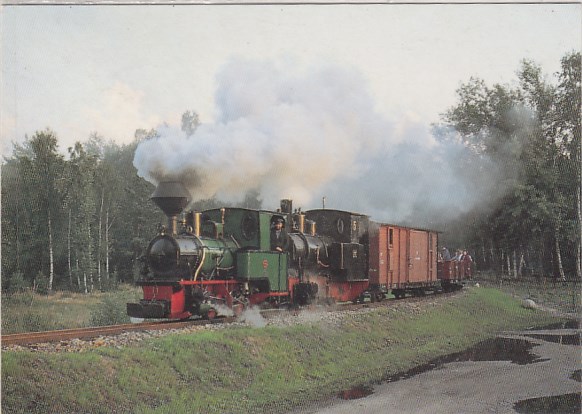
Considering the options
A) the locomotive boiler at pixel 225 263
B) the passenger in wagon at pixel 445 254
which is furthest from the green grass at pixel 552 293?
the locomotive boiler at pixel 225 263

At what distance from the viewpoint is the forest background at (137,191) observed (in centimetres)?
852

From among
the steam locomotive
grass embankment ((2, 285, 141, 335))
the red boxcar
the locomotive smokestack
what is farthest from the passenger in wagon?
grass embankment ((2, 285, 141, 335))

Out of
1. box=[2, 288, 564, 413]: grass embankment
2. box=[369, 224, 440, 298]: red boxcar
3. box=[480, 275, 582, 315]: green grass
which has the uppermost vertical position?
box=[369, 224, 440, 298]: red boxcar

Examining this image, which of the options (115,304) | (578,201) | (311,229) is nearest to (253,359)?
(115,304)

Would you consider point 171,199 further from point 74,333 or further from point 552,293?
point 552,293

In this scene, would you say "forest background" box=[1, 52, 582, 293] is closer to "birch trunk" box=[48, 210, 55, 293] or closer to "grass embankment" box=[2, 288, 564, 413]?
"birch trunk" box=[48, 210, 55, 293]

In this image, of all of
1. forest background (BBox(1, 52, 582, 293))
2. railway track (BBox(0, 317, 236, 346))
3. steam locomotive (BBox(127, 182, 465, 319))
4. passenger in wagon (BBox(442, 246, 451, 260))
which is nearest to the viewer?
railway track (BBox(0, 317, 236, 346))

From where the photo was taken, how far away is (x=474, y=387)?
8320 millimetres

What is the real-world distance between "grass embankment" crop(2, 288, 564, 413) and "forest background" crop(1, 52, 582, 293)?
2237mm

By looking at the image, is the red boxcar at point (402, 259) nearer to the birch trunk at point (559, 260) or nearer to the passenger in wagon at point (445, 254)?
the passenger in wagon at point (445, 254)

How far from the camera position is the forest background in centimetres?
852

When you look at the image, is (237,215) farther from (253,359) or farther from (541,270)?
(541,270)

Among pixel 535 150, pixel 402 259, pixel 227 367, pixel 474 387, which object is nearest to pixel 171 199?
pixel 227 367

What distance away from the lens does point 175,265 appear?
9.18 metres
